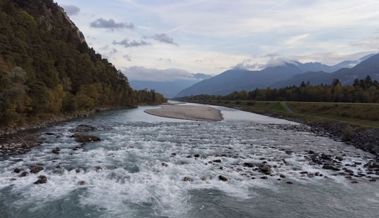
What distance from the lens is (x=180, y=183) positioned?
1085 inches

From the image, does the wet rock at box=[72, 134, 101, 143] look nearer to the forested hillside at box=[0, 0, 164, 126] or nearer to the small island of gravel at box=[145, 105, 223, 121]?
the forested hillside at box=[0, 0, 164, 126]

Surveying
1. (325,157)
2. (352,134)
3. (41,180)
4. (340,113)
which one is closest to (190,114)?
(340,113)

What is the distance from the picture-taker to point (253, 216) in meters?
21.0

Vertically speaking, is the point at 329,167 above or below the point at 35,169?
below

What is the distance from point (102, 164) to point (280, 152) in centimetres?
2122

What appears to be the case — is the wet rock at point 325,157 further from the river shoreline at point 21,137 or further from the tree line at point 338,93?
the tree line at point 338,93

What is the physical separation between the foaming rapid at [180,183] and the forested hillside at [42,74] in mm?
13810

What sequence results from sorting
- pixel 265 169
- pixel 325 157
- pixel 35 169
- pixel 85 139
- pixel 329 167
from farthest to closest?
pixel 85 139, pixel 325 157, pixel 329 167, pixel 265 169, pixel 35 169

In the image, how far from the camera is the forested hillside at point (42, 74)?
53.4 metres

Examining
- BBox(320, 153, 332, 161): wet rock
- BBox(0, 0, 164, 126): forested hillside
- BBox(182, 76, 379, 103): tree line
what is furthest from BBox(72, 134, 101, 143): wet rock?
BBox(182, 76, 379, 103): tree line

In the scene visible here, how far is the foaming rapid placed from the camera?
72.0 ft

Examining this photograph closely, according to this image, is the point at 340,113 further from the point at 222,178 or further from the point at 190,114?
the point at 222,178

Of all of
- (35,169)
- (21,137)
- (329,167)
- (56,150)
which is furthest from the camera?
(21,137)

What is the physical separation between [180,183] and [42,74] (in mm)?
59807
